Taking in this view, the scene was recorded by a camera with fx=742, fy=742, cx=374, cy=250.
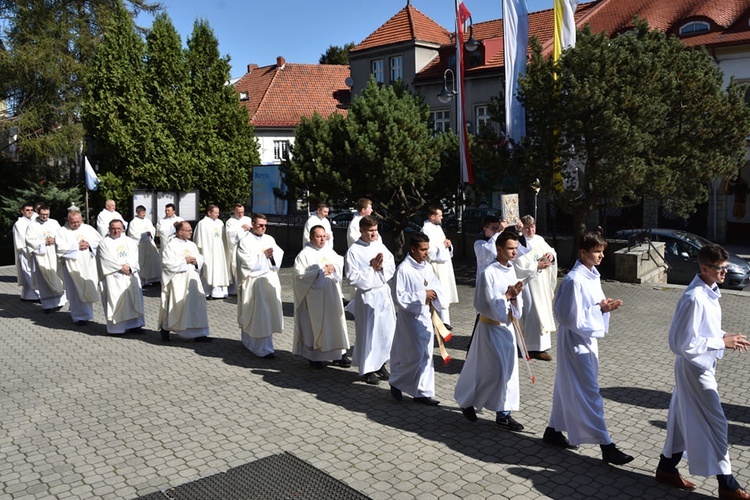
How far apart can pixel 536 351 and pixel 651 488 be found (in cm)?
421

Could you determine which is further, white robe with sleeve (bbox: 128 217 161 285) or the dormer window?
the dormer window

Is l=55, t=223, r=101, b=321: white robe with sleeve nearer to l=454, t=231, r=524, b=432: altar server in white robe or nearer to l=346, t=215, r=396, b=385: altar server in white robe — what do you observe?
l=346, t=215, r=396, b=385: altar server in white robe

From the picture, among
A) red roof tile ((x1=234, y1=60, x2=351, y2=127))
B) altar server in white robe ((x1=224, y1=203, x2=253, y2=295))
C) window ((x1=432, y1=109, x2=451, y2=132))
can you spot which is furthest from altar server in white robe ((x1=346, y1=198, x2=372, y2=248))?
red roof tile ((x1=234, y1=60, x2=351, y2=127))

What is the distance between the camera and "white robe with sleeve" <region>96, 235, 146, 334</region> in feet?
37.2

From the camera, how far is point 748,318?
12484mm

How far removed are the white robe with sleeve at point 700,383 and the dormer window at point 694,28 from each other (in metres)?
26.8

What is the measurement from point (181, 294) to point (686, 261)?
12.3 meters

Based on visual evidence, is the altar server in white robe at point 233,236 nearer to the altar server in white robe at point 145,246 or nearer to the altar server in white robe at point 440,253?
the altar server in white robe at point 145,246

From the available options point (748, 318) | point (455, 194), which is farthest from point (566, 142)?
point (748, 318)

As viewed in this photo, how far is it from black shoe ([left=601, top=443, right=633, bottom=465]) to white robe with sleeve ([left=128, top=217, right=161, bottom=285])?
1232 centimetres

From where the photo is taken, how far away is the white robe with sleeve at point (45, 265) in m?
13.7

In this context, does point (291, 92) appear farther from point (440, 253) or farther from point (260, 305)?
point (260, 305)

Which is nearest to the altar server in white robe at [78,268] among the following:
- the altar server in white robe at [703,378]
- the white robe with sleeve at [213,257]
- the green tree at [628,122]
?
the white robe with sleeve at [213,257]

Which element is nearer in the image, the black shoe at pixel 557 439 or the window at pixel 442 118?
the black shoe at pixel 557 439
